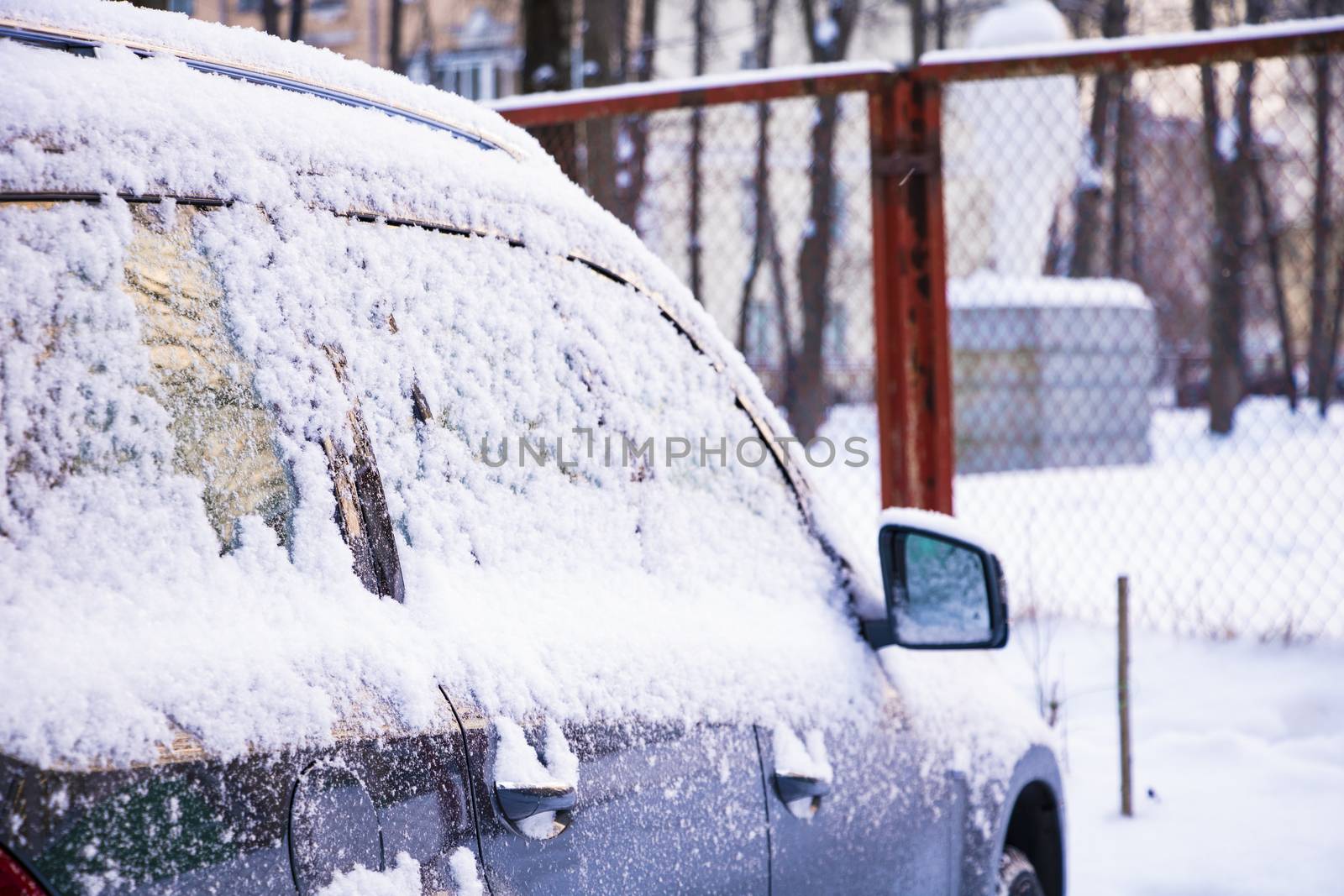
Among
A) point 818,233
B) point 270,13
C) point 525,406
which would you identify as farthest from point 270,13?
point 525,406

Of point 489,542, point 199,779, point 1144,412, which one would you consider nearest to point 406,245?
point 489,542

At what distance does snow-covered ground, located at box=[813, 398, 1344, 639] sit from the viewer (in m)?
6.77

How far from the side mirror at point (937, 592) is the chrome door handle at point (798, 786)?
36 cm

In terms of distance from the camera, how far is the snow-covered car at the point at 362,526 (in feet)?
3.44

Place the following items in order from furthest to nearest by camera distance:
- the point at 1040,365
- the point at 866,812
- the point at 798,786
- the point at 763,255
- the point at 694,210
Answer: the point at 1040,365
the point at 763,255
the point at 694,210
the point at 866,812
the point at 798,786

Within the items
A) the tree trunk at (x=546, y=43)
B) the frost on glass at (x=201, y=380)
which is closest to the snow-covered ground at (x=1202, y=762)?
the frost on glass at (x=201, y=380)

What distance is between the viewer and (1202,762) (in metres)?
4.61

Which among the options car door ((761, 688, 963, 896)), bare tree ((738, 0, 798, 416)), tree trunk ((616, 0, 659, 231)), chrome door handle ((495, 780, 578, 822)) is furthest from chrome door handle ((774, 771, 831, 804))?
bare tree ((738, 0, 798, 416))

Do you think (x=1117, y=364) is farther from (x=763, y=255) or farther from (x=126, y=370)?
(x=126, y=370)

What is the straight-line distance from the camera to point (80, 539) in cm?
107

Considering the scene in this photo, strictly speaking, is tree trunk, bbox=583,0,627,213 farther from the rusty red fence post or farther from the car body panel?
the car body panel

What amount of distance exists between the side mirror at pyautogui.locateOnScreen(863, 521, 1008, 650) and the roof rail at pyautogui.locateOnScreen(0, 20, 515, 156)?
0.94 meters

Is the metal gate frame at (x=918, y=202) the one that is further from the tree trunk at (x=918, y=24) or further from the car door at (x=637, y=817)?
the tree trunk at (x=918, y=24)

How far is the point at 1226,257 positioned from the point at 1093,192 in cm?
184
